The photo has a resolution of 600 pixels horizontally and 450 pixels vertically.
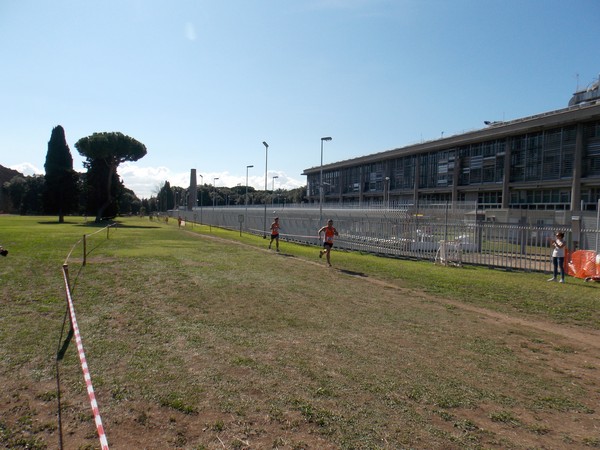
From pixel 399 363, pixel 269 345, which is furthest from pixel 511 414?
pixel 269 345

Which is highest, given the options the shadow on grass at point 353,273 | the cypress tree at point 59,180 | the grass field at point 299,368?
the cypress tree at point 59,180

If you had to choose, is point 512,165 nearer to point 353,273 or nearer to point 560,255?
point 560,255

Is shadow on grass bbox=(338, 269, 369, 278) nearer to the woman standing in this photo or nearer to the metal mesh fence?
the metal mesh fence

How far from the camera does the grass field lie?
363cm

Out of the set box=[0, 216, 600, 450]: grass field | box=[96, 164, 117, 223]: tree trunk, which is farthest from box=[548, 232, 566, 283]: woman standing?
box=[96, 164, 117, 223]: tree trunk

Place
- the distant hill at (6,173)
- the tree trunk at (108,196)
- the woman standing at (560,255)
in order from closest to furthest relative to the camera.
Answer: the woman standing at (560,255), the tree trunk at (108,196), the distant hill at (6,173)

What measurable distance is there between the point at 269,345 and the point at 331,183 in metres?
90.8

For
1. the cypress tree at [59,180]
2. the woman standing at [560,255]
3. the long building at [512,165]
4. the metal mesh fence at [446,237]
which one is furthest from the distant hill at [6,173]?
the woman standing at [560,255]

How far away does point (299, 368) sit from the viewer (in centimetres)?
502

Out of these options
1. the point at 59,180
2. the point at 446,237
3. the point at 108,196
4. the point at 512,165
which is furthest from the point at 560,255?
the point at 59,180

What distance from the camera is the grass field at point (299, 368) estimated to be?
11.9 feet

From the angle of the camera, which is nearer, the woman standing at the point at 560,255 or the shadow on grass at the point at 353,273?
the woman standing at the point at 560,255

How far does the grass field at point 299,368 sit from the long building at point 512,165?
27.0 metres

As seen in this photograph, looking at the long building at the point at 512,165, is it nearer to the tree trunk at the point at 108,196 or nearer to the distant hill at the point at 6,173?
the tree trunk at the point at 108,196
